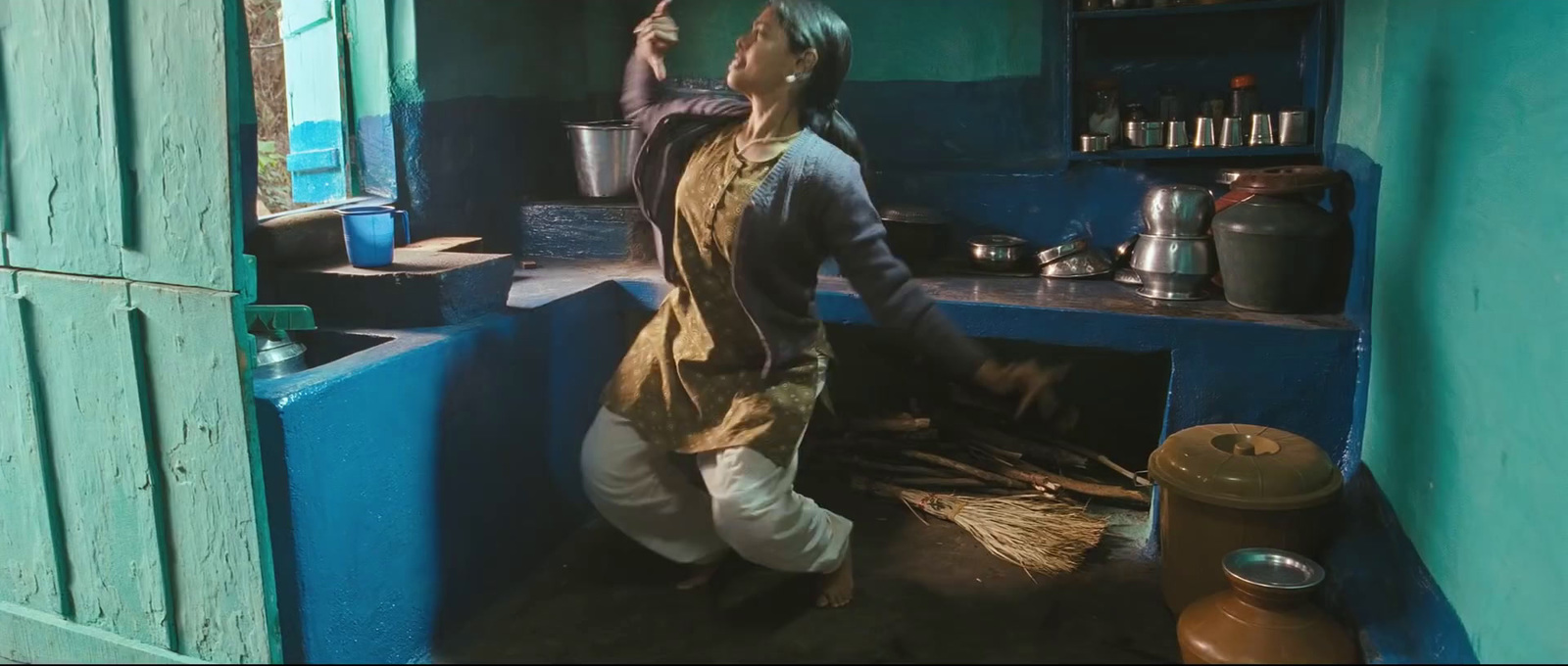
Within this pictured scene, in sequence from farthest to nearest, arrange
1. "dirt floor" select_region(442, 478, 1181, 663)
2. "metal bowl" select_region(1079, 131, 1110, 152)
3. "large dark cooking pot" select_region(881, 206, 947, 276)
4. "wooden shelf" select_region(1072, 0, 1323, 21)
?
"metal bowl" select_region(1079, 131, 1110, 152)
"wooden shelf" select_region(1072, 0, 1323, 21)
"large dark cooking pot" select_region(881, 206, 947, 276)
"dirt floor" select_region(442, 478, 1181, 663)

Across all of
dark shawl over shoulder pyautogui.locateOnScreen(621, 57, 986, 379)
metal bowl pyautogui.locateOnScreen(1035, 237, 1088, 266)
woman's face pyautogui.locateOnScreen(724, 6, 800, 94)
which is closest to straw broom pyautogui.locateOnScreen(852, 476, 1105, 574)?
metal bowl pyautogui.locateOnScreen(1035, 237, 1088, 266)

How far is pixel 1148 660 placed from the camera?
1544 millimetres

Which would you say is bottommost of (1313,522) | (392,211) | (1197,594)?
(1197,594)

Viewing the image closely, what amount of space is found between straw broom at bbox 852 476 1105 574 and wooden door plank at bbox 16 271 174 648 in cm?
148

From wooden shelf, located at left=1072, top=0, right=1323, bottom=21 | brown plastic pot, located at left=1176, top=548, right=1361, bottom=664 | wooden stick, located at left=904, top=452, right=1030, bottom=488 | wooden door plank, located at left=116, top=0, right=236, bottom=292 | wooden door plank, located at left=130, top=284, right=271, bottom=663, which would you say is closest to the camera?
brown plastic pot, located at left=1176, top=548, right=1361, bottom=664

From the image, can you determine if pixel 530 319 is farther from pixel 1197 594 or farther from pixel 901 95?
pixel 1197 594

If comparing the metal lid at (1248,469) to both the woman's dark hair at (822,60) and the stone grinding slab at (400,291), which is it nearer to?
the woman's dark hair at (822,60)

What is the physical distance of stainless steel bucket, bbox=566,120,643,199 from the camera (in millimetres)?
2238

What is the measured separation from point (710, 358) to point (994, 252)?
114 centimetres

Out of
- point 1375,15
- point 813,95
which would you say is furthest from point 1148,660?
point 1375,15

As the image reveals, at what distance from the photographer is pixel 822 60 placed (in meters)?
1.79

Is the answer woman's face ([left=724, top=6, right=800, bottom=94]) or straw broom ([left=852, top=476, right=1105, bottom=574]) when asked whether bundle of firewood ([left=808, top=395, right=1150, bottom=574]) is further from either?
woman's face ([left=724, top=6, right=800, bottom=94])

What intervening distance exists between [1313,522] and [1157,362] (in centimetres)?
65

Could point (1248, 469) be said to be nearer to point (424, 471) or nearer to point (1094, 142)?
point (1094, 142)
